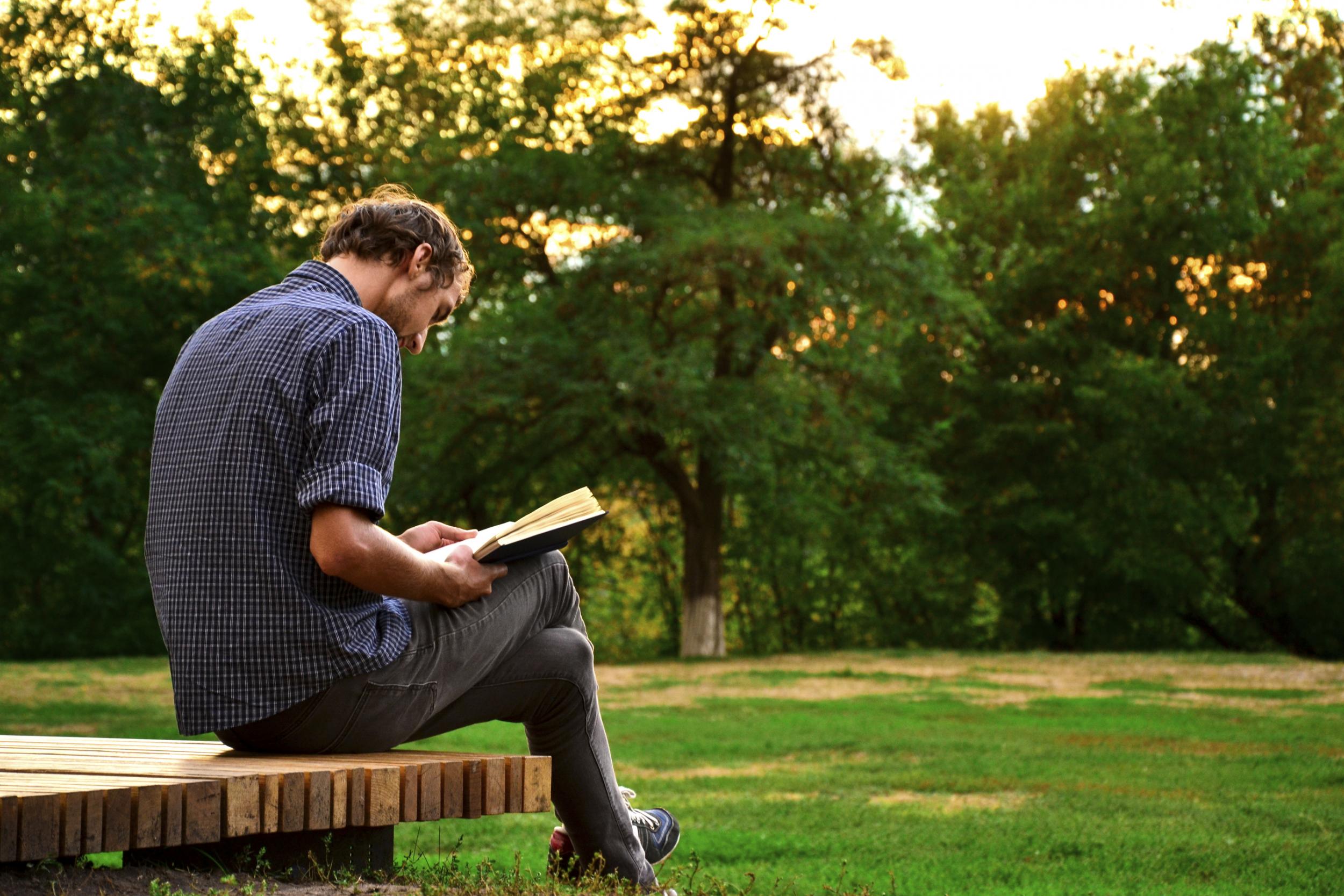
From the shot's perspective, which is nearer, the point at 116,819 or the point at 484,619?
the point at 116,819

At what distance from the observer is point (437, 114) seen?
2288 cm

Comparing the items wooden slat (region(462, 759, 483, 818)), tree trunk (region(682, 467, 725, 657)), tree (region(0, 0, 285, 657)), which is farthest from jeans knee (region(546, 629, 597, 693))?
tree trunk (region(682, 467, 725, 657))

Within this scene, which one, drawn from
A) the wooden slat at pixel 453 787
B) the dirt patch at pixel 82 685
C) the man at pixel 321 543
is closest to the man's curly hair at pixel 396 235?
the man at pixel 321 543

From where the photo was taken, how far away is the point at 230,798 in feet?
8.91

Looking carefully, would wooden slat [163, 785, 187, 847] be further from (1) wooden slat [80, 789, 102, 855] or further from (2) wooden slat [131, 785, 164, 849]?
(1) wooden slat [80, 789, 102, 855]

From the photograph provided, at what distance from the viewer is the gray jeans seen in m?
3.10

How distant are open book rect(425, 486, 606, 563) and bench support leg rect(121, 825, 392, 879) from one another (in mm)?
703

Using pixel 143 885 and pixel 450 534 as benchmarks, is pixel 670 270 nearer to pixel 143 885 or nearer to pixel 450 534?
pixel 450 534

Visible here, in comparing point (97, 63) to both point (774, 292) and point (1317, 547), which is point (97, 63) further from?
point (1317, 547)

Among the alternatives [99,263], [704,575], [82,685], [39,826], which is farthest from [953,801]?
[99,263]

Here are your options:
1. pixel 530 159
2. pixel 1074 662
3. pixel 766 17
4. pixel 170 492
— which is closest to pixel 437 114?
pixel 530 159

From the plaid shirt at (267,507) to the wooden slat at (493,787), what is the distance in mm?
340

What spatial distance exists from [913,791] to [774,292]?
482 inches

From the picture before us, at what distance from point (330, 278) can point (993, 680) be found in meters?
12.4
